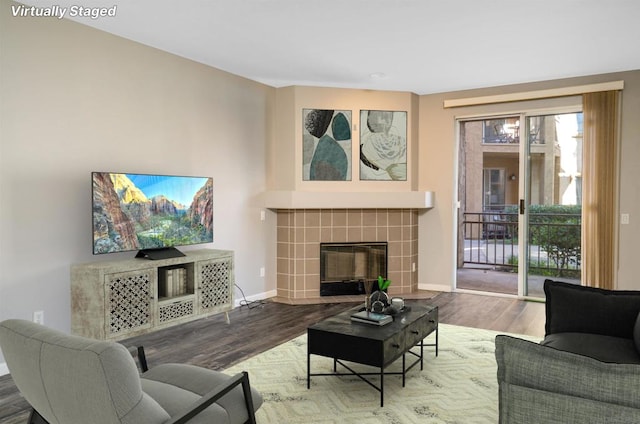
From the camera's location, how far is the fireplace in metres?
5.71

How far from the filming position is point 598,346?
2438 mm

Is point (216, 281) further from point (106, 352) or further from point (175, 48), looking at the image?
point (106, 352)

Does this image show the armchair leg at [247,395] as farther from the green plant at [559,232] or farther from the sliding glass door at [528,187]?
the green plant at [559,232]

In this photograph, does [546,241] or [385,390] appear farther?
[546,241]

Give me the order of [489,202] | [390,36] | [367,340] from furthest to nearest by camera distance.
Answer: [489,202], [390,36], [367,340]

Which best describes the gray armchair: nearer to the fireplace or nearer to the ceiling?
the ceiling

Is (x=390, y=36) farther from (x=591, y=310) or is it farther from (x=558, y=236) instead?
(x=558, y=236)

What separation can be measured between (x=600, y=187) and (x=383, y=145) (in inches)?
97.6

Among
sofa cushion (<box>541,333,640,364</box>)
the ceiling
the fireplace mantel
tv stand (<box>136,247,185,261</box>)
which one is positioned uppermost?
the ceiling

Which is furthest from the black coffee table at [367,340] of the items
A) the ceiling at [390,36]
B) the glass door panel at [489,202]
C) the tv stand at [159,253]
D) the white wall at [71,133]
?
the glass door panel at [489,202]

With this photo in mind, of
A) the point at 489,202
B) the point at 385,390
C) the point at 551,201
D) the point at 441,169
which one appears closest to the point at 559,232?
the point at 551,201

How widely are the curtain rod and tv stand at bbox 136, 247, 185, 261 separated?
387cm

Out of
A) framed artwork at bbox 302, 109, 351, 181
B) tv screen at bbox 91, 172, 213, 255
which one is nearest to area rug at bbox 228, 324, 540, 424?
tv screen at bbox 91, 172, 213, 255

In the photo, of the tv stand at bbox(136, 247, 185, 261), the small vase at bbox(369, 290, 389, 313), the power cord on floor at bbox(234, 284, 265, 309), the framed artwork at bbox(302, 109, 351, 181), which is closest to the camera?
the small vase at bbox(369, 290, 389, 313)
